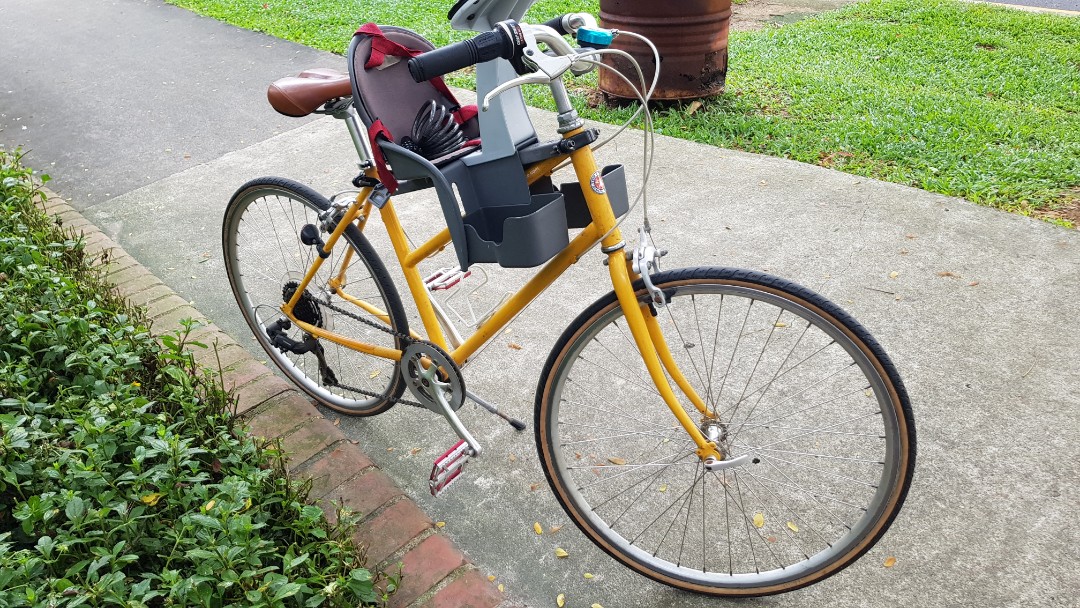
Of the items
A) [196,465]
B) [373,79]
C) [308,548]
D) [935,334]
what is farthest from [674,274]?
[935,334]

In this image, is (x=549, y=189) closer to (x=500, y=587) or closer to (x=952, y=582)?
(x=500, y=587)

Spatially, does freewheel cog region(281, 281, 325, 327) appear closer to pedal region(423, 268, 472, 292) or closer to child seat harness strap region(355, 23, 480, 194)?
pedal region(423, 268, 472, 292)

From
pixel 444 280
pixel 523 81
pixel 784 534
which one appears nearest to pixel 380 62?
pixel 523 81

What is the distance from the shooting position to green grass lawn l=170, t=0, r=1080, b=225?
452 centimetres

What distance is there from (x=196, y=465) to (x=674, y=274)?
4.63 feet

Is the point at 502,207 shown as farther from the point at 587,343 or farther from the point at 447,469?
the point at 447,469

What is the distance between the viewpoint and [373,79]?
2.29m

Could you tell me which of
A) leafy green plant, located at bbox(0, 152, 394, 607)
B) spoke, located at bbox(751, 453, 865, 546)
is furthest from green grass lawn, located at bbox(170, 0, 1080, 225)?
leafy green plant, located at bbox(0, 152, 394, 607)

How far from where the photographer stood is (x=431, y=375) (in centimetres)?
255

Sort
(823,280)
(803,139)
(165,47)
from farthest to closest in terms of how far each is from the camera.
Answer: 1. (165,47)
2. (803,139)
3. (823,280)

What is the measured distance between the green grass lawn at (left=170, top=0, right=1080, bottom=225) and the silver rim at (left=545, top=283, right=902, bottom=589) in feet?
6.60

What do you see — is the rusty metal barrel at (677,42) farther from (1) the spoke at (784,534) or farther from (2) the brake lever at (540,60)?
(2) the brake lever at (540,60)

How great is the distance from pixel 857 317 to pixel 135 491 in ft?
8.99

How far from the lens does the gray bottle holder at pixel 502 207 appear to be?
6.77ft
